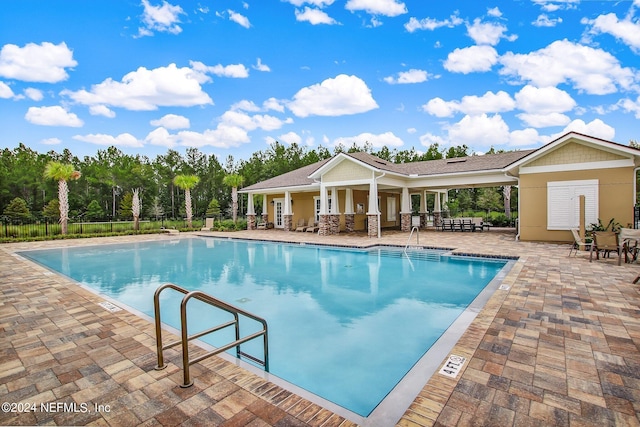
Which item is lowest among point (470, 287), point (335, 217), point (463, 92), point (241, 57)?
point (470, 287)

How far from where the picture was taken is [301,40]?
1895 centimetres

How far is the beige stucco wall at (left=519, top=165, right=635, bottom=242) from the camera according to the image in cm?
1162

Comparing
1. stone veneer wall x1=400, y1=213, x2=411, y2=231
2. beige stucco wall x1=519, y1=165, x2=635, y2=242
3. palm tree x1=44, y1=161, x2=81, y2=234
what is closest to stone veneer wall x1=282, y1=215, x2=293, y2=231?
stone veneer wall x1=400, y1=213, x2=411, y2=231

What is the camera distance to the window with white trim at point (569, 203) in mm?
12094

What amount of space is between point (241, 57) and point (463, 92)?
1623 cm

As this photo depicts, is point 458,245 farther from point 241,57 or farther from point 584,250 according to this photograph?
point 241,57

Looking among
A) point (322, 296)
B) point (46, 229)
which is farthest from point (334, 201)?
point (46, 229)

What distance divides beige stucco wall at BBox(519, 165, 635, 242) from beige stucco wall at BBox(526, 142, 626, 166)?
43cm

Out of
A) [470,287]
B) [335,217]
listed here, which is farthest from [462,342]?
[335,217]

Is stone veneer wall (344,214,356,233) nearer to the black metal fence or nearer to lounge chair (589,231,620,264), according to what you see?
lounge chair (589,231,620,264)

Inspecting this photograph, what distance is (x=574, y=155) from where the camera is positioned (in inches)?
489

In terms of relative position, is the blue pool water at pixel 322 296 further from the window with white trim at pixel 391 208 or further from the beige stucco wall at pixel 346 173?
the window with white trim at pixel 391 208

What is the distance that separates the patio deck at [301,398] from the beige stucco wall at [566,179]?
27.7 feet

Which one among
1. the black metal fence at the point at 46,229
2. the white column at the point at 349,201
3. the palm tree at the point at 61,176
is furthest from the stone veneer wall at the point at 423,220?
the palm tree at the point at 61,176
